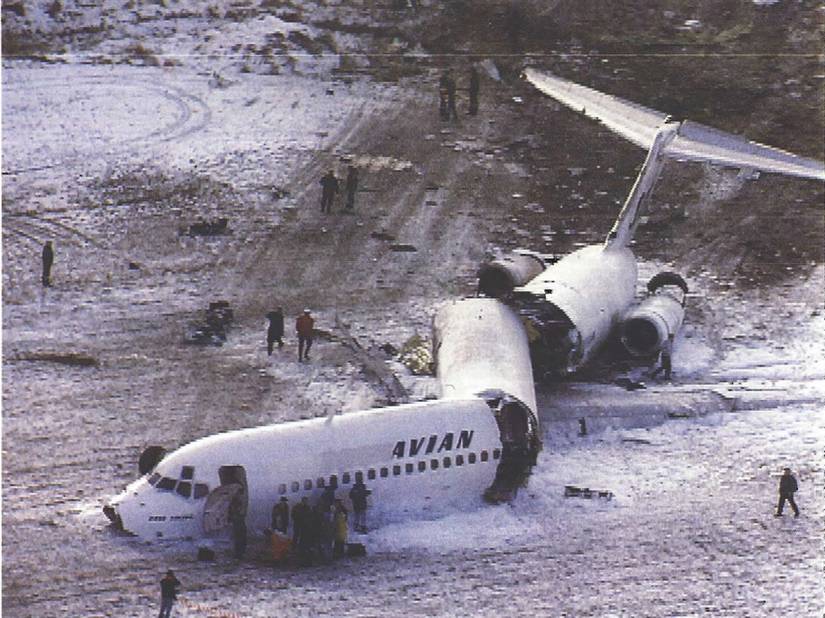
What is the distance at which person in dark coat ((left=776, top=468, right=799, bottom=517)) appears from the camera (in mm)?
37156

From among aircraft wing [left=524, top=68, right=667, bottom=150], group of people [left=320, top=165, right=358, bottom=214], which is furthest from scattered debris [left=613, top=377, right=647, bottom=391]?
group of people [left=320, top=165, right=358, bottom=214]

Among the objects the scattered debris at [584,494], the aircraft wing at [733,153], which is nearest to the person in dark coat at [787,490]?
the scattered debris at [584,494]

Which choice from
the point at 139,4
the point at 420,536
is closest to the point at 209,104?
the point at 139,4

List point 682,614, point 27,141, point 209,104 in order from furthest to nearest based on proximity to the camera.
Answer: point 209,104 → point 27,141 → point 682,614

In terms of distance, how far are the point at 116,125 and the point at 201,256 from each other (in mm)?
12289

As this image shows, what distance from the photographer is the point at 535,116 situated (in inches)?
2598

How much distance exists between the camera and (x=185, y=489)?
3428 centimetres

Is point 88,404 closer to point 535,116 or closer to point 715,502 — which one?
point 715,502

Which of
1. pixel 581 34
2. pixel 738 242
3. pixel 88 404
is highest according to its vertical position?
pixel 581 34

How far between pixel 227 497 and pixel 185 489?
0.93 meters

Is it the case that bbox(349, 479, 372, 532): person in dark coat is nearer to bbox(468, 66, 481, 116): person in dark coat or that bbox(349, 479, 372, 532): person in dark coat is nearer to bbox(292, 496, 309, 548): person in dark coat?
bbox(292, 496, 309, 548): person in dark coat

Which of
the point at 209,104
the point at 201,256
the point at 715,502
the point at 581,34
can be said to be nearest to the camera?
the point at 715,502

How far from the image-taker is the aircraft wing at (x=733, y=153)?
45.0m

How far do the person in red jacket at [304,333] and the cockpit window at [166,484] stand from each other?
11.0 m
